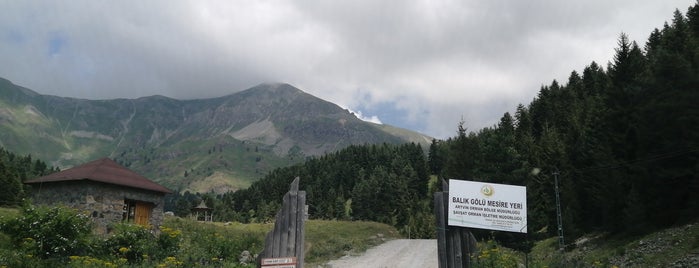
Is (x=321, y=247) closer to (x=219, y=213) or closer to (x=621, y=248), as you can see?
(x=621, y=248)

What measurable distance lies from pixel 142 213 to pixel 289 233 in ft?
76.8

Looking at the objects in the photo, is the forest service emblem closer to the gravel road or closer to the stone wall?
the gravel road

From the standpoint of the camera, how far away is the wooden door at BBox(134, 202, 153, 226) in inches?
1199

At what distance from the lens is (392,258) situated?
103ft

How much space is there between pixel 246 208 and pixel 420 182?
44.0 metres

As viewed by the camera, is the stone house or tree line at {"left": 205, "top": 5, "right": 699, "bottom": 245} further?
the stone house

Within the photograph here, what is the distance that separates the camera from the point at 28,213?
17.7 metres

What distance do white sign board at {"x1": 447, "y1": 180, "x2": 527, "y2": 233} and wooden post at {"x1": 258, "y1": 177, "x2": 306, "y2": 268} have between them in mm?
4770

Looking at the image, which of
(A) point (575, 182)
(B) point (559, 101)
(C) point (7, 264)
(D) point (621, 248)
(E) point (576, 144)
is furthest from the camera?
(B) point (559, 101)

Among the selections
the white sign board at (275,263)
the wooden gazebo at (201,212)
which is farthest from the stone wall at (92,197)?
the wooden gazebo at (201,212)

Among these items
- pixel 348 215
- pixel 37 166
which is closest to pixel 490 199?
pixel 348 215

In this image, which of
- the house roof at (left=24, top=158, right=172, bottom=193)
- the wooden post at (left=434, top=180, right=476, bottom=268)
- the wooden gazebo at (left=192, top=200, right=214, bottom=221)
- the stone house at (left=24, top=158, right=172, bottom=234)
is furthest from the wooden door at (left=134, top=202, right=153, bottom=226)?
the wooden gazebo at (left=192, top=200, right=214, bottom=221)

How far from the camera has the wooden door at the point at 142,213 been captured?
30459 millimetres

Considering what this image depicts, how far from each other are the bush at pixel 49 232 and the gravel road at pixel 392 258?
13.5 metres
